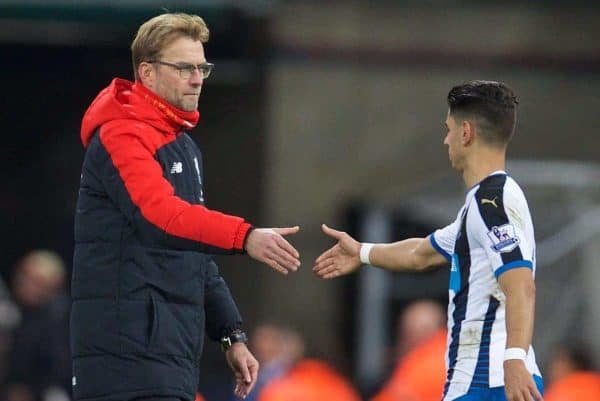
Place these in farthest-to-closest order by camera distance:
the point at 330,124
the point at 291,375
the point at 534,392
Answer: the point at 330,124 < the point at 291,375 < the point at 534,392

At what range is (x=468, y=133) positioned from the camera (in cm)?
630

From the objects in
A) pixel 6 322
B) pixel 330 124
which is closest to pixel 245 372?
pixel 6 322

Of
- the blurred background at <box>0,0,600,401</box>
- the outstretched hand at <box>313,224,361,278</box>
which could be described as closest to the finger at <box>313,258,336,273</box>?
the outstretched hand at <box>313,224,361,278</box>

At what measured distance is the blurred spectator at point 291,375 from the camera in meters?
11.0

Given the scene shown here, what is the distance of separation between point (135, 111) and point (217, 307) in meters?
0.87

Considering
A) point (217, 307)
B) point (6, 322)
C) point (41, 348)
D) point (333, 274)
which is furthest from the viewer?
point (6, 322)

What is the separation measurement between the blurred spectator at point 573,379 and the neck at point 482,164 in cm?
474

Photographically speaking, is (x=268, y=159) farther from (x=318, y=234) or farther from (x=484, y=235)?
(x=484, y=235)

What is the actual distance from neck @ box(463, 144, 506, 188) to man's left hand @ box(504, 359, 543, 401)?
75 centimetres

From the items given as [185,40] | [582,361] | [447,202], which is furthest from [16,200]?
[185,40]

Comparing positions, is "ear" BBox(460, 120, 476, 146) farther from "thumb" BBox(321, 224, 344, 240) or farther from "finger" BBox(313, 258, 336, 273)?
"finger" BBox(313, 258, 336, 273)

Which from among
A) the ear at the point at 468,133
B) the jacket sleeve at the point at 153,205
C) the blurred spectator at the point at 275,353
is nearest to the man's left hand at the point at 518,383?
the ear at the point at 468,133

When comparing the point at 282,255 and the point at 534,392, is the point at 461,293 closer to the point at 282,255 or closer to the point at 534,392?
the point at 534,392

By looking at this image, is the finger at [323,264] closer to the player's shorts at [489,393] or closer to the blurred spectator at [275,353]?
the player's shorts at [489,393]
